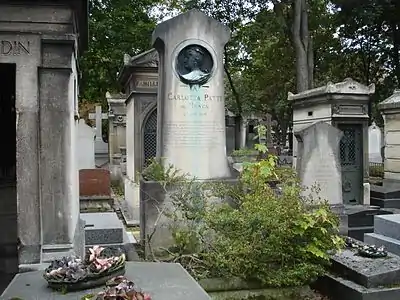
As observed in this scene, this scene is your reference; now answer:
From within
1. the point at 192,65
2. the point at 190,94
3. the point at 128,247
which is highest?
the point at 192,65

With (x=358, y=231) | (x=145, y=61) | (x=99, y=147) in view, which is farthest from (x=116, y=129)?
(x=358, y=231)

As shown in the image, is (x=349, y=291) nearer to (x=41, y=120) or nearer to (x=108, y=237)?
(x=108, y=237)

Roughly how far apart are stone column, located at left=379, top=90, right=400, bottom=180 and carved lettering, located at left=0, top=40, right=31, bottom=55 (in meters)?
10.0

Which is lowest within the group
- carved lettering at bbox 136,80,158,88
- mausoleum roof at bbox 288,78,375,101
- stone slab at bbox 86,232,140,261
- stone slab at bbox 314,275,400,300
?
stone slab at bbox 314,275,400,300

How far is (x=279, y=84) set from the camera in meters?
28.6

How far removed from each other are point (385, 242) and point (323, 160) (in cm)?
339

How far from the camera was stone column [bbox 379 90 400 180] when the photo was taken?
1225cm

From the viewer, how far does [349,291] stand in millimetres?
5012

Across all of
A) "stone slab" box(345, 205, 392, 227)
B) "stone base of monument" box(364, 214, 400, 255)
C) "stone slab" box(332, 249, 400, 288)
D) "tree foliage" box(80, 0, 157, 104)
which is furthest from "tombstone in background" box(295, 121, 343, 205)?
"tree foliage" box(80, 0, 157, 104)

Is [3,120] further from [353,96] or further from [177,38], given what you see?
[353,96]

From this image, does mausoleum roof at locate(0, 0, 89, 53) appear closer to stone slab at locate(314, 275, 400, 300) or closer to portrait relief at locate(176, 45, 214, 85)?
portrait relief at locate(176, 45, 214, 85)

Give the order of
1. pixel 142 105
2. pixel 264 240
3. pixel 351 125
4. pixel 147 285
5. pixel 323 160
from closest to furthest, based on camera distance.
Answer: pixel 147 285 < pixel 264 240 < pixel 323 160 < pixel 142 105 < pixel 351 125

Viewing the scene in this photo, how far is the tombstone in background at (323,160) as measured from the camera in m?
9.55

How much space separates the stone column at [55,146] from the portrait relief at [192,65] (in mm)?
2858
